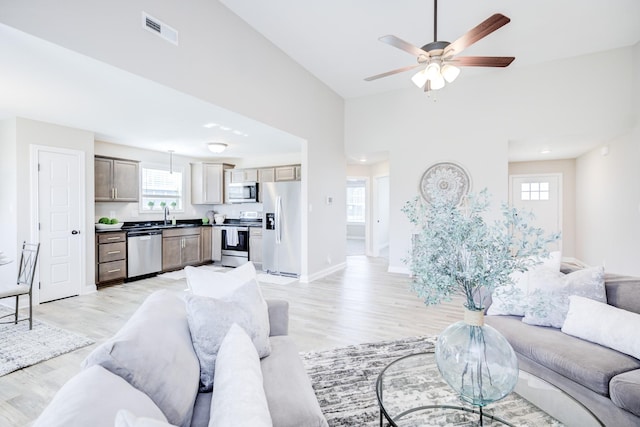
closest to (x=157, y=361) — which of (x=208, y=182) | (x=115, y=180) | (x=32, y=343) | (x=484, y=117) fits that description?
(x=32, y=343)

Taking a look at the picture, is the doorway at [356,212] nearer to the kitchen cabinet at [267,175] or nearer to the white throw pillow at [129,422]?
the kitchen cabinet at [267,175]

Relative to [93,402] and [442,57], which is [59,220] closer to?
[93,402]

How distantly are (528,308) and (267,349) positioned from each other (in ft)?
3.98

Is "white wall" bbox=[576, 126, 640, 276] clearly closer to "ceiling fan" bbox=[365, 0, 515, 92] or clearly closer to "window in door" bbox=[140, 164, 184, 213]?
"ceiling fan" bbox=[365, 0, 515, 92]

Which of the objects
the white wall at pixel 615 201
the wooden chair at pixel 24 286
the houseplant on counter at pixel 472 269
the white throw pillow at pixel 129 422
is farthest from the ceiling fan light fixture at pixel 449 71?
the wooden chair at pixel 24 286

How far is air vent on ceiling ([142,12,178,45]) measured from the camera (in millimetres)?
2641

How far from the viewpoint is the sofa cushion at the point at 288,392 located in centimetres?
113

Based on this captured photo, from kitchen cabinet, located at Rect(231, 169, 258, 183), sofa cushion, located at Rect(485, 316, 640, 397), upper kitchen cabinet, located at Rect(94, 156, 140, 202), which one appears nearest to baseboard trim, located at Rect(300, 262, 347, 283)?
kitchen cabinet, located at Rect(231, 169, 258, 183)

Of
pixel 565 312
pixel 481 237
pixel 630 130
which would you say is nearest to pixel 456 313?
pixel 565 312

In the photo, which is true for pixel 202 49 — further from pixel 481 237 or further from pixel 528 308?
pixel 528 308

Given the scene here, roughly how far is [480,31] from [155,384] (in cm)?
322

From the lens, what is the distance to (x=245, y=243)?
639cm

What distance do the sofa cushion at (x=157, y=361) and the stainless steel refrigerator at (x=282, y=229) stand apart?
4.20m

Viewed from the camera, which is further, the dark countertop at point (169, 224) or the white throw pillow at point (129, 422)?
the dark countertop at point (169, 224)
